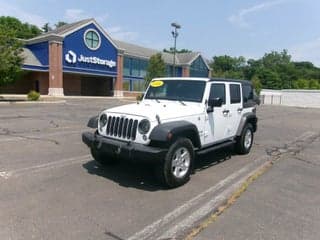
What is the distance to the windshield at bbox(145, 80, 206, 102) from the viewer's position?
6914mm

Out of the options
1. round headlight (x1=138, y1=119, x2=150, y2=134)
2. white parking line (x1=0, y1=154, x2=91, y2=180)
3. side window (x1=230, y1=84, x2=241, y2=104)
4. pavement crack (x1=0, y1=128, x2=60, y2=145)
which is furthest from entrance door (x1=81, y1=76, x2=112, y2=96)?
round headlight (x1=138, y1=119, x2=150, y2=134)

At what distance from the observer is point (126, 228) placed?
4113 mm

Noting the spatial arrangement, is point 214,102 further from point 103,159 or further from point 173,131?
point 103,159

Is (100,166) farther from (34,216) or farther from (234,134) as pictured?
A: (234,134)

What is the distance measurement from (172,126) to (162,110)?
57 centimetres

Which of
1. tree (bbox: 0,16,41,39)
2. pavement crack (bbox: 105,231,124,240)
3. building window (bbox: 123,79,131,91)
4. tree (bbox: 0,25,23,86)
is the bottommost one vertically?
pavement crack (bbox: 105,231,124,240)

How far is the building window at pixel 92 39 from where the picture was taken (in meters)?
43.1

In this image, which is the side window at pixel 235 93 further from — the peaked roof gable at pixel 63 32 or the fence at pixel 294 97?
the fence at pixel 294 97

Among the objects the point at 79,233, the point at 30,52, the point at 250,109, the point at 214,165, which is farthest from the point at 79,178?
the point at 30,52

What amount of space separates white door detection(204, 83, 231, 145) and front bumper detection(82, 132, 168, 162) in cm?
169

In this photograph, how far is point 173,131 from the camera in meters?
5.55

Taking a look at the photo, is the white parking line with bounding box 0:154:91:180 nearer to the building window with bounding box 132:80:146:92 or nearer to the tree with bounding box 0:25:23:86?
the tree with bounding box 0:25:23:86

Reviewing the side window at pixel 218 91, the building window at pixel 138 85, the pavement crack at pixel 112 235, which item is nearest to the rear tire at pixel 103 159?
the side window at pixel 218 91

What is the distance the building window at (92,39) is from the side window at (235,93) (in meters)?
37.6
